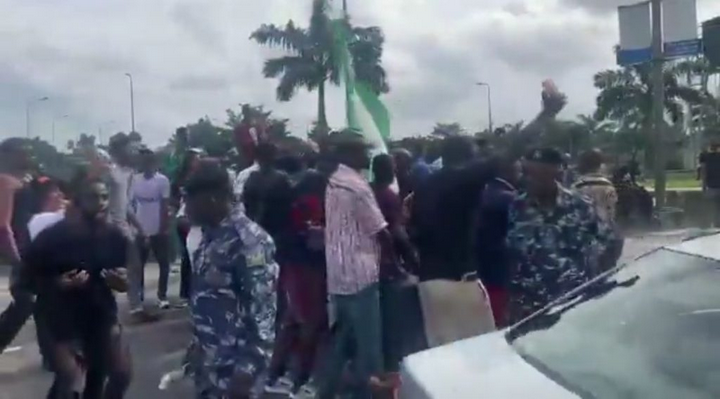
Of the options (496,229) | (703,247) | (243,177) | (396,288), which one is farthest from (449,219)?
(703,247)

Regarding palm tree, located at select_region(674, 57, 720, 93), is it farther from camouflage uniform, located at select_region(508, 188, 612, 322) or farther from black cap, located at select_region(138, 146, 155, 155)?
camouflage uniform, located at select_region(508, 188, 612, 322)

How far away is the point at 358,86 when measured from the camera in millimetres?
10734

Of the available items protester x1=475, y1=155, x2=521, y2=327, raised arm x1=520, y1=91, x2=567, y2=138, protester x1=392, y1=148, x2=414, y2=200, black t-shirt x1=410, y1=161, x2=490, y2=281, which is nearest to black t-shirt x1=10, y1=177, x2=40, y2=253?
protester x1=392, y1=148, x2=414, y2=200

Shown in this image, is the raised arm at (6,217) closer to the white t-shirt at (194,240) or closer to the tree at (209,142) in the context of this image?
the tree at (209,142)

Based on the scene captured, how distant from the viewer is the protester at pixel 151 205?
10656 millimetres

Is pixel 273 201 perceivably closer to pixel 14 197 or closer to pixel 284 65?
pixel 14 197

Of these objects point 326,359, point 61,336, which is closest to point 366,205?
point 326,359

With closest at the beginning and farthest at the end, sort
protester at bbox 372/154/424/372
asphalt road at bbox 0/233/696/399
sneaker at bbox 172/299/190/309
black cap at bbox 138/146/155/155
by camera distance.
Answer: protester at bbox 372/154/424/372 → asphalt road at bbox 0/233/696/399 → black cap at bbox 138/146/155/155 → sneaker at bbox 172/299/190/309

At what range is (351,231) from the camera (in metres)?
6.44

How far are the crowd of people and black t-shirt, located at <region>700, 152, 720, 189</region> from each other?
1067 centimetres

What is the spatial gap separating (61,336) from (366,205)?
1.78m

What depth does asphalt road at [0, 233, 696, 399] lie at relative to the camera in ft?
25.9

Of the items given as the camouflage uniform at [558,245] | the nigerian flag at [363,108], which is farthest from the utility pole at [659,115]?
the camouflage uniform at [558,245]

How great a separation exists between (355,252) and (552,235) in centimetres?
132
